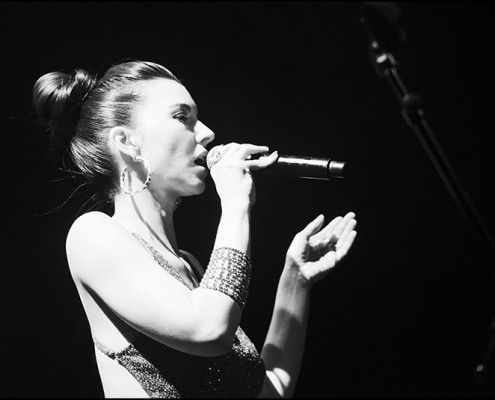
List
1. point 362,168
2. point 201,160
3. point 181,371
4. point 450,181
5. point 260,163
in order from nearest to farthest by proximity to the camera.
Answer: point 450,181 < point 181,371 < point 260,163 < point 201,160 < point 362,168

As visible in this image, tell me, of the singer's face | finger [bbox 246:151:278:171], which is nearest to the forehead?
the singer's face

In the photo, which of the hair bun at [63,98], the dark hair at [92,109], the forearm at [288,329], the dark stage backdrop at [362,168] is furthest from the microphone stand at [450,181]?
the dark stage backdrop at [362,168]

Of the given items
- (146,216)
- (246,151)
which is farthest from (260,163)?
(146,216)

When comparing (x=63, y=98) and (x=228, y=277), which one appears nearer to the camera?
(x=228, y=277)

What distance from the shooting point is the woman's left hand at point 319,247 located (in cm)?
142

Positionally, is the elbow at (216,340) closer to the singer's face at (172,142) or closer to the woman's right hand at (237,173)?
the woman's right hand at (237,173)

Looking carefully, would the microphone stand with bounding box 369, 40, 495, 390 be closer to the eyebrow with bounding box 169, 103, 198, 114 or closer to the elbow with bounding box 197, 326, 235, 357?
the elbow with bounding box 197, 326, 235, 357

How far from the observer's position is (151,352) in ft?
4.14

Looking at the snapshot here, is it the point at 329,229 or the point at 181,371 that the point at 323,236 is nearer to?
the point at 329,229

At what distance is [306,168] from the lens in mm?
1345

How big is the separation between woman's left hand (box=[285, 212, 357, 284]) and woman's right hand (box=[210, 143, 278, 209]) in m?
0.16

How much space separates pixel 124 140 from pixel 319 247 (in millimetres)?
456

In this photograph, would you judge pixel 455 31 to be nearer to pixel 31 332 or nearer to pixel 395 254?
pixel 395 254

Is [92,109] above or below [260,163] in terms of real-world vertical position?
above
